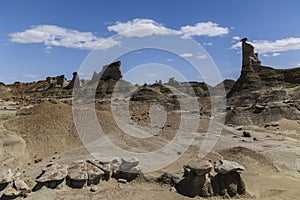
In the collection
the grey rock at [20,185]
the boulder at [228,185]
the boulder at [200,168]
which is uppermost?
the boulder at [200,168]

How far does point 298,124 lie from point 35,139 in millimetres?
23227

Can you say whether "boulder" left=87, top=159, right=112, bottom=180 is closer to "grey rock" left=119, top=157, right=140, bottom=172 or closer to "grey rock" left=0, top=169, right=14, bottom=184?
"grey rock" left=119, top=157, right=140, bottom=172

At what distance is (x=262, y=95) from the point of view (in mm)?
39594

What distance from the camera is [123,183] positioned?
11.1 m

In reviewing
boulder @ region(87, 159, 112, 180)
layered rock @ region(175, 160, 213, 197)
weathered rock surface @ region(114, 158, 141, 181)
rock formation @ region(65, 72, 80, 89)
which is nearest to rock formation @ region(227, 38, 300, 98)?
rock formation @ region(65, 72, 80, 89)

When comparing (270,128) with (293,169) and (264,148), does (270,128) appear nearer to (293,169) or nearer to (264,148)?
(264,148)

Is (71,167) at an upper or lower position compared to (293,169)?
upper

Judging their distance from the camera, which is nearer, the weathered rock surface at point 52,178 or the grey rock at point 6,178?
the weathered rock surface at point 52,178

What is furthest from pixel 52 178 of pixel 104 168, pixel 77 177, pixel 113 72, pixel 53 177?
pixel 113 72

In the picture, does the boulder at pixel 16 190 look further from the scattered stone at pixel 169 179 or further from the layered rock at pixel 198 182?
the layered rock at pixel 198 182

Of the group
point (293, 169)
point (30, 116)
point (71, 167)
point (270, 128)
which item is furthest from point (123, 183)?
point (270, 128)

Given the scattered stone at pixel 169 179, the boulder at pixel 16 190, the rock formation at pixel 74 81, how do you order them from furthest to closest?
the rock formation at pixel 74 81
the scattered stone at pixel 169 179
the boulder at pixel 16 190

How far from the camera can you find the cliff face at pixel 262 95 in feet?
102

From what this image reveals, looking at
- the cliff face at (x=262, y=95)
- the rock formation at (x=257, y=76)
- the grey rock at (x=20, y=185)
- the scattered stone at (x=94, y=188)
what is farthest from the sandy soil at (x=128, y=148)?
the rock formation at (x=257, y=76)
